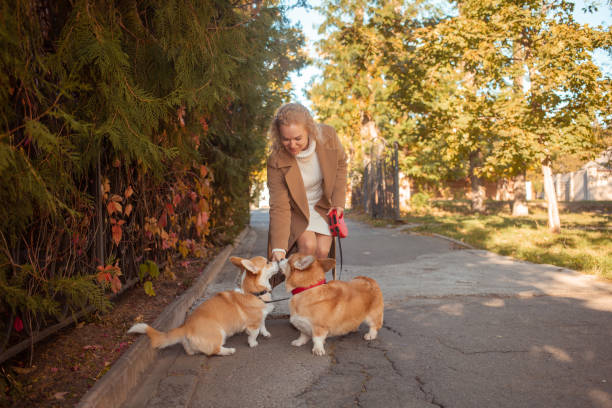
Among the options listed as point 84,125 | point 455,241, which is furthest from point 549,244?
point 84,125

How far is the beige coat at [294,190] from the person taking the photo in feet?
14.2

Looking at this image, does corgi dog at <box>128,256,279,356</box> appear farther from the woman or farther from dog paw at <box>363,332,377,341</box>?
dog paw at <box>363,332,377,341</box>

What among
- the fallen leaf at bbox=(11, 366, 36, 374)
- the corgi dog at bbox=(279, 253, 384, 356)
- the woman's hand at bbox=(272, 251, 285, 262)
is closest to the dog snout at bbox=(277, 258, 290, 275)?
the corgi dog at bbox=(279, 253, 384, 356)

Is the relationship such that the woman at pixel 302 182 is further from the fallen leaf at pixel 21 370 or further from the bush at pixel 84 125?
the fallen leaf at pixel 21 370

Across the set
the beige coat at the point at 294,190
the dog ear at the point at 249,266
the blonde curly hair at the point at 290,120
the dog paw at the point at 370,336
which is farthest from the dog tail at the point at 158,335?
the blonde curly hair at the point at 290,120

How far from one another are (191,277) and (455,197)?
4366 cm

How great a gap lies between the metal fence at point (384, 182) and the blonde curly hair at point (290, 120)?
38.5 feet

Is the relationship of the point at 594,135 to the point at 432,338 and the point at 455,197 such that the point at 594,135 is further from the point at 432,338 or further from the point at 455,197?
the point at 455,197

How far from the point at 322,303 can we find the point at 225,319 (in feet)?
2.68

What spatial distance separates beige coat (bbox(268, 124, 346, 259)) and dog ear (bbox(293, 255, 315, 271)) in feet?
1.93


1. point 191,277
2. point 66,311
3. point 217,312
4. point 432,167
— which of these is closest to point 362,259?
point 191,277

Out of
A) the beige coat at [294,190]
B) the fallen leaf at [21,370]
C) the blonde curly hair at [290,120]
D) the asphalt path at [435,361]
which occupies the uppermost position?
the blonde curly hair at [290,120]

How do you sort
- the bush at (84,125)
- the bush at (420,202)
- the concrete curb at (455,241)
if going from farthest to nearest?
the bush at (420,202) → the concrete curb at (455,241) → the bush at (84,125)

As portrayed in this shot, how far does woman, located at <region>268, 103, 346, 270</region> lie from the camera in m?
4.25
